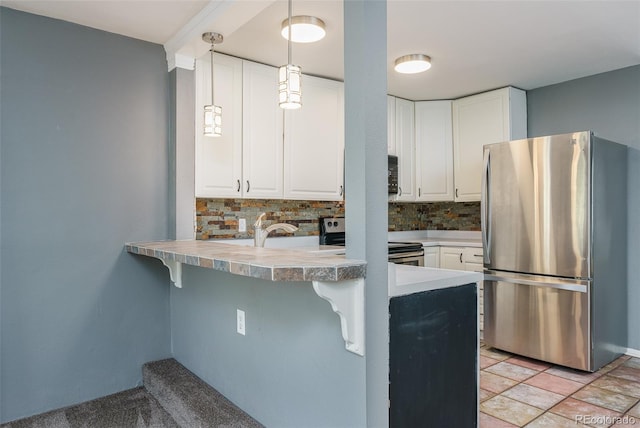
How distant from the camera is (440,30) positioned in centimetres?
267

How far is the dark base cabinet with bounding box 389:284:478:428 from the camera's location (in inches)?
58.8

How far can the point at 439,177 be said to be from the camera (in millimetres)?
4375

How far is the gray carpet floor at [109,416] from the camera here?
6.86 feet

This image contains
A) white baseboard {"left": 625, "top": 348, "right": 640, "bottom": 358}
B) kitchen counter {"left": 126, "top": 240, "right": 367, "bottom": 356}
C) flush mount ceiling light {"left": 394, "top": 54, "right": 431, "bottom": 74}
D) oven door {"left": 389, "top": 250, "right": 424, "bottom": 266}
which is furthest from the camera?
oven door {"left": 389, "top": 250, "right": 424, "bottom": 266}

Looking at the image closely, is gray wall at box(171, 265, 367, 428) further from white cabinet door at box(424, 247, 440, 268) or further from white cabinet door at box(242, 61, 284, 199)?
white cabinet door at box(424, 247, 440, 268)

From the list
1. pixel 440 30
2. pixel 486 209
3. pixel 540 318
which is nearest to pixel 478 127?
pixel 486 209

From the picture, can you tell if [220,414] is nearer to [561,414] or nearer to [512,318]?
[561,414]

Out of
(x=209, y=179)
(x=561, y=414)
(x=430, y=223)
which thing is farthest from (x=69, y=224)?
(x=430, y=223)

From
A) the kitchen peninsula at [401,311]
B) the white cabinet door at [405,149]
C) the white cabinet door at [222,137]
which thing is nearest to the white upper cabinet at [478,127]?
the white cabinet door at [405,149]

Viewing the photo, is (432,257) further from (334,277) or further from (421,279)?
(334,277)

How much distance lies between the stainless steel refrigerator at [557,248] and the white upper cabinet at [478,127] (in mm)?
622

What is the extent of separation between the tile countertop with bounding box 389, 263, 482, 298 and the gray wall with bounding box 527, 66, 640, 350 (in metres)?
2.51

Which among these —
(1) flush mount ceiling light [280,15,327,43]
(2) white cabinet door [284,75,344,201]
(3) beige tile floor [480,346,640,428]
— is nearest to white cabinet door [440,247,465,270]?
(3) beige tile floor [480,346,640,428]

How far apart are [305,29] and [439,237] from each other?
3097 millimetres
